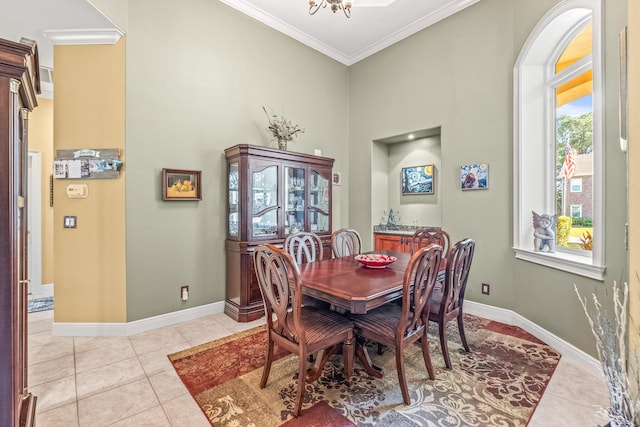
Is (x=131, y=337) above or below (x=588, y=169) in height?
below

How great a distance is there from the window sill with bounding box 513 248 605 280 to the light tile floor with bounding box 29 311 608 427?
73cm

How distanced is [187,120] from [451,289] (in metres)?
3.08

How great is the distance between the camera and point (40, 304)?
375cm

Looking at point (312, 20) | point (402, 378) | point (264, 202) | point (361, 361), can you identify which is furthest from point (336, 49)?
point (402, 378)

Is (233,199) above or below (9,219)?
above

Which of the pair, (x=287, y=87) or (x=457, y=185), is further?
(x=287, y=87)

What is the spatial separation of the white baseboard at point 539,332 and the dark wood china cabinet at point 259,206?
6.48 feet

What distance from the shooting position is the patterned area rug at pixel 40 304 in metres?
3.57

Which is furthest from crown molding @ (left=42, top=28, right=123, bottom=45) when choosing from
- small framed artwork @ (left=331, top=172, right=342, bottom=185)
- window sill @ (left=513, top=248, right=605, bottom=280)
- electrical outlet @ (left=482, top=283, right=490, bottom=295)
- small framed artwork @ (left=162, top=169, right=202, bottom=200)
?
electrical outlet @ (left=482, top=283, right=490, bottom=295)

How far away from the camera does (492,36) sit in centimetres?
328

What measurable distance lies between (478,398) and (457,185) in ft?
7.77

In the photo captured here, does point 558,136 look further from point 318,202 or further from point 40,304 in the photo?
point 40,304

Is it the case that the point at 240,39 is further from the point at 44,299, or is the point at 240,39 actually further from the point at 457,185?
the point at 44,299

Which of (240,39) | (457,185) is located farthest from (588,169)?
(240,39)
